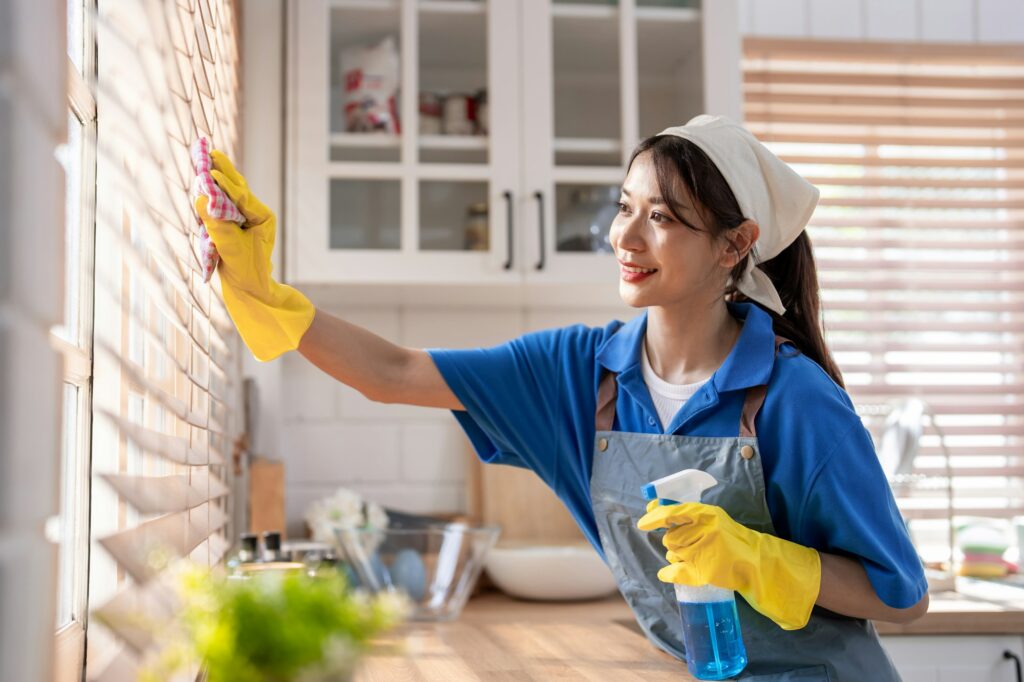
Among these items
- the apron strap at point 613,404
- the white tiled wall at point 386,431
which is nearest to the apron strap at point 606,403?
the apron strap at point 613,404

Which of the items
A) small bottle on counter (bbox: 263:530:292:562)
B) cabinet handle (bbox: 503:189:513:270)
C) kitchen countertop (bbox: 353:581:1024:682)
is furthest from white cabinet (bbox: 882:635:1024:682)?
small bottle on counter (bbox: 263:530:292:562)

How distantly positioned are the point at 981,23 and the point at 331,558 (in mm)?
2340

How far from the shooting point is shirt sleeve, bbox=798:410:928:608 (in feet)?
4.29

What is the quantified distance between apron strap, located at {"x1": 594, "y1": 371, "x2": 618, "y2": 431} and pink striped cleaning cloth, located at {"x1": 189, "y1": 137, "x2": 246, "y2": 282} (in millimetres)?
594

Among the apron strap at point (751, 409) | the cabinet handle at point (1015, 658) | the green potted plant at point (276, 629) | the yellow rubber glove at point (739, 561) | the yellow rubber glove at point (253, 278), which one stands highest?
the yellow rubber glove at point (253, 278)

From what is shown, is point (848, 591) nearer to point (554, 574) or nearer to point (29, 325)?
point (554, 574)

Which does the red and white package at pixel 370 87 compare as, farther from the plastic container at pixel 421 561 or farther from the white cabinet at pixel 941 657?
the white cabinet at pixel 941 657

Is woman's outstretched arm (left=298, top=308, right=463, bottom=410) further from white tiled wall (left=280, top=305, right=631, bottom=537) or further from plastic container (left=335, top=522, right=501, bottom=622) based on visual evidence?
white tiled wall (left=280, top=305, right=631, bottom=537)

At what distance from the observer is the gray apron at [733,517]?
1.37 meters

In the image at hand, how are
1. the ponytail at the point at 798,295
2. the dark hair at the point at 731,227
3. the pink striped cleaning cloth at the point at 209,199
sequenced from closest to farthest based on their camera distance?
the pink striped cleaning cloth at the point at 209,199 < the dark hair at the point at 731,227 < the ponytail at the point at 798,295

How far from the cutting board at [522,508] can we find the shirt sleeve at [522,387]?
0.83 m

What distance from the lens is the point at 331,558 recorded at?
1.74 metres

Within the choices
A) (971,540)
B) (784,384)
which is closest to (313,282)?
(784,384)

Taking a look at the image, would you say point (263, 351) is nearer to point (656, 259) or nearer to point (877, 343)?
point (656, 259)
